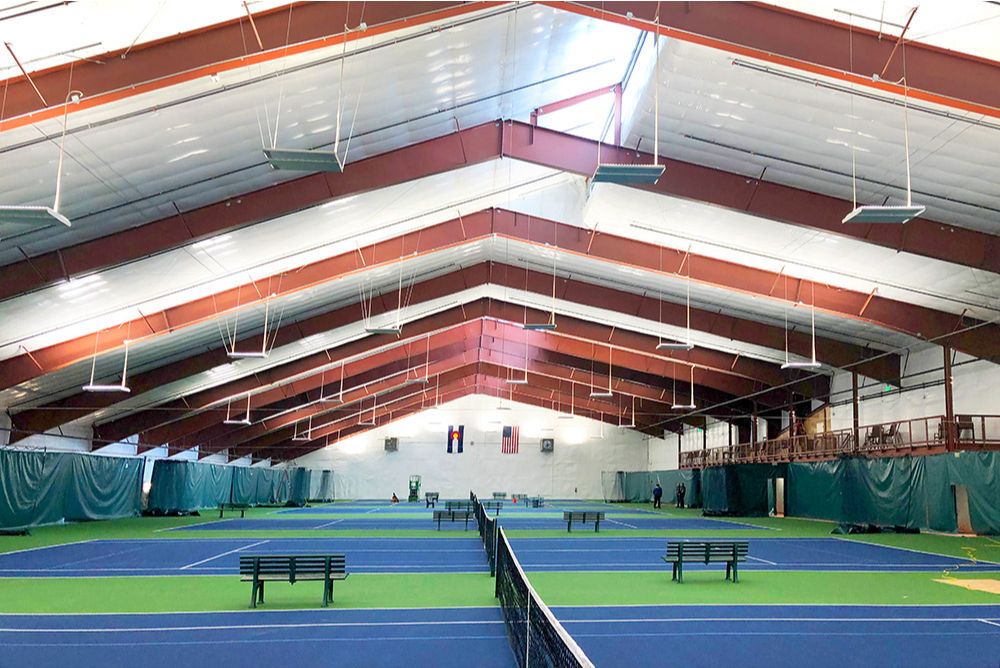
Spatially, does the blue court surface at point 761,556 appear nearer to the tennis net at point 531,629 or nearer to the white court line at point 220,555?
the tennis net at point 531,629

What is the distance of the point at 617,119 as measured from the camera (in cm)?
1978

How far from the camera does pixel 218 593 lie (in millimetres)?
12789

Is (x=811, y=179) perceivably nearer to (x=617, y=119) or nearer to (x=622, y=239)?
(x=617, y=119)

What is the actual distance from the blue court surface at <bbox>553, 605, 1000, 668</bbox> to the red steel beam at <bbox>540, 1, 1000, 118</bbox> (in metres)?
8.09

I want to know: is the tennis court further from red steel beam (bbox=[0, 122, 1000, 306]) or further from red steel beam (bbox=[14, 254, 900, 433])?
red steel beam (bbox=[14, 254, 900, 433])

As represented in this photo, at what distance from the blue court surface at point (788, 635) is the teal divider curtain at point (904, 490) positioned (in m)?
15.6

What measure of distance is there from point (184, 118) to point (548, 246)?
42.8ft

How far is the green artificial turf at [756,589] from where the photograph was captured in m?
12.3

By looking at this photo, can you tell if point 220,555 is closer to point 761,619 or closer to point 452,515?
point 452,515

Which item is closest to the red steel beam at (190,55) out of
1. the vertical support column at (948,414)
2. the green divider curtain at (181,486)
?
the vertical support column at (948,414)

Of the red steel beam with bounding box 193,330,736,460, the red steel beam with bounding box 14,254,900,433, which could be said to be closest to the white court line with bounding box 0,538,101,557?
the red steel beam with bounding box 14,254,900,433

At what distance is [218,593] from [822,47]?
13133 millimetres

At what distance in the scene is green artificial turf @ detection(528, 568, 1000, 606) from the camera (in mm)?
12297

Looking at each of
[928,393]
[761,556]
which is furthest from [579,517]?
[928,393]
